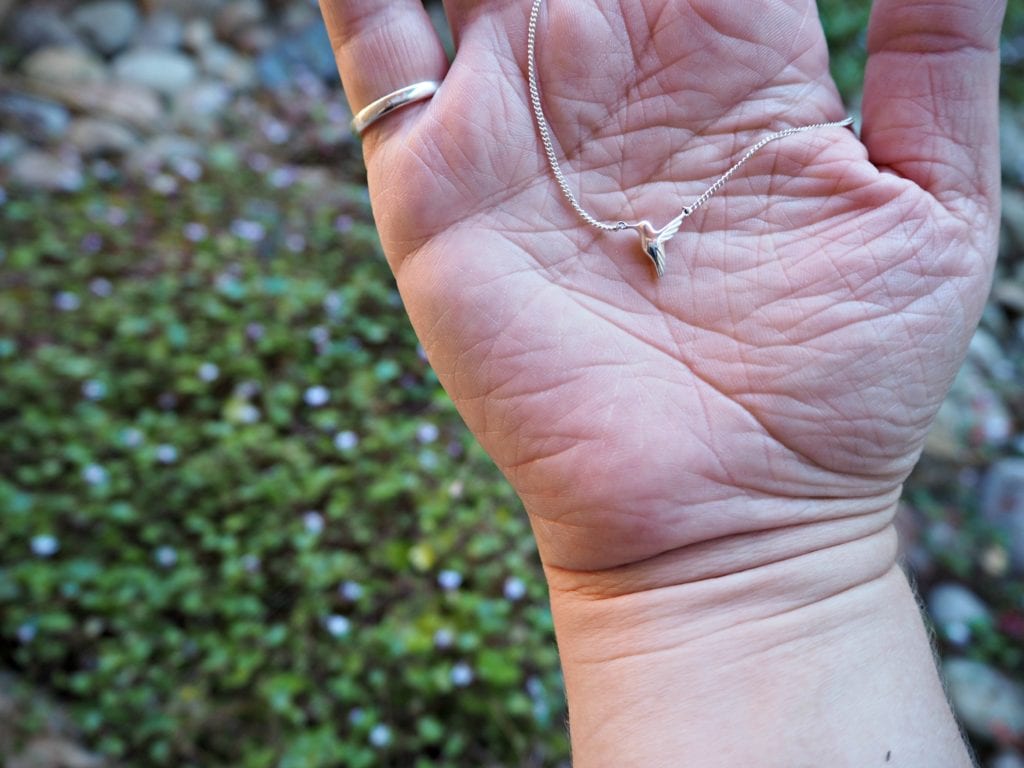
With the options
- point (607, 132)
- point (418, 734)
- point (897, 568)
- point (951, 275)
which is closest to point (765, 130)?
point (607, 132)

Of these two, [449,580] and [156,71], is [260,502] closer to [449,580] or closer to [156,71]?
[449,580]

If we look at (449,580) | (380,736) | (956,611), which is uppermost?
(449,580)

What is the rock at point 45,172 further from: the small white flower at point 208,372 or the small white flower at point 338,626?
the small white flower at point 338,626

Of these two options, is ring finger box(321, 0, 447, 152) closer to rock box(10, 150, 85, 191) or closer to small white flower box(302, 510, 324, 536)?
small white flower box(302, 510, 324, 536)

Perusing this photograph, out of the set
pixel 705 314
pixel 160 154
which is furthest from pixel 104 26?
pixel 705 314

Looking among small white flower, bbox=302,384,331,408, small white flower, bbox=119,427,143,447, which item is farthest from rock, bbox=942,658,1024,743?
small white flower, bbox=119,427,143,447

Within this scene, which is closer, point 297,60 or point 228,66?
point 228,66
